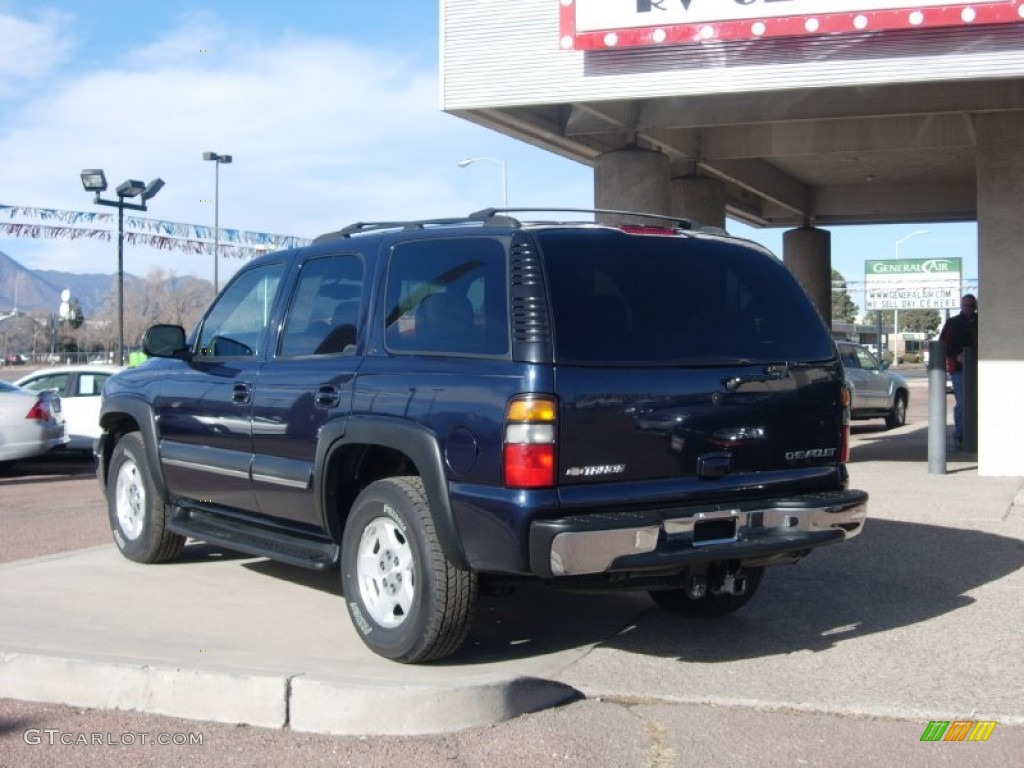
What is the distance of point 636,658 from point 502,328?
184 cm

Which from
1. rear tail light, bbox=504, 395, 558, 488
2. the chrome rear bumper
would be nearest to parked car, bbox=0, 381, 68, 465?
rear tail light, bbox=504, 395, 558, 488

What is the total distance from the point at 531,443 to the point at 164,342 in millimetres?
3361

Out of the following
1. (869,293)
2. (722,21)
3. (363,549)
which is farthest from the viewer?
(869,293)

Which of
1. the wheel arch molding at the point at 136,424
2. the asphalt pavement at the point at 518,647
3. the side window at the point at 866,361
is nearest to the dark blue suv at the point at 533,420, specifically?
the asphalt pavement at the point at 518,647

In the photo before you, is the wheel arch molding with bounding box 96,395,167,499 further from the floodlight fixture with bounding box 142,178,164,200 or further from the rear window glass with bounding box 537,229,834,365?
the floodlight fixture with bounding box 142,178,164,200

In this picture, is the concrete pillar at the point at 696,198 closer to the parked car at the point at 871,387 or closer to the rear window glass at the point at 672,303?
the parked car at the point at 871,387

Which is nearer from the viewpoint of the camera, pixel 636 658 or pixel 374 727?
pixel 374 727

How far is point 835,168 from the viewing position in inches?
795

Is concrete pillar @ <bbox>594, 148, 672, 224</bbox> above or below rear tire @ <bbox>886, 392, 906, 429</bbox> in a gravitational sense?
above

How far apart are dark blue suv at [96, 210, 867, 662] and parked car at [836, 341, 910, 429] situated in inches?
630

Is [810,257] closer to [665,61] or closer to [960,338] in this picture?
[960,338]

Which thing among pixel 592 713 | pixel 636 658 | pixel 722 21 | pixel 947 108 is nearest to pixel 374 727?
pixel 592 713

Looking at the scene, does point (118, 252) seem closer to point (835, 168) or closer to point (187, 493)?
point (835, 168)

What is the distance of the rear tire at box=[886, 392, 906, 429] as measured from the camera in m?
22.6
